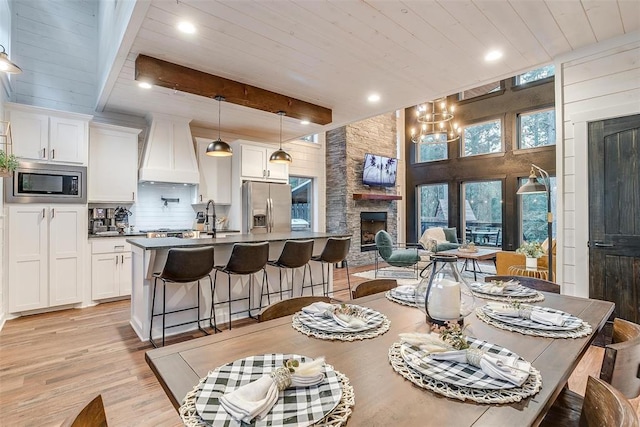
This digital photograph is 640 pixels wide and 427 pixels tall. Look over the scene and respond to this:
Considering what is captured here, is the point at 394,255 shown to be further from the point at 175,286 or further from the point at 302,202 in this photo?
the point at 175,286

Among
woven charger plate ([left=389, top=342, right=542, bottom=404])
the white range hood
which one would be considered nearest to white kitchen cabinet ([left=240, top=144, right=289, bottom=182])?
the white range hood

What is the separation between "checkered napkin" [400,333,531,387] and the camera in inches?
35.8

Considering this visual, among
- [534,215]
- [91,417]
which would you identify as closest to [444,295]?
[91,417]

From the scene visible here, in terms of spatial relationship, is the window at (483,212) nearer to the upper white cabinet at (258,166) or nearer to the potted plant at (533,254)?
the potted plant at (533,254)

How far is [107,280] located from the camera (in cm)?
436

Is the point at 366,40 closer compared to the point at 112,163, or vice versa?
the point at 366,40

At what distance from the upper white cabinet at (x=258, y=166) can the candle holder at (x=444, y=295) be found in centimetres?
468

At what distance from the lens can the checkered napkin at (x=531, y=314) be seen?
1.36m

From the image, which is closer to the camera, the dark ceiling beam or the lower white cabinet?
the dark ceiling beam

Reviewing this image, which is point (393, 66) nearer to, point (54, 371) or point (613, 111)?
point (613, 111)

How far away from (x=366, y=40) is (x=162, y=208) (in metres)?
4.22

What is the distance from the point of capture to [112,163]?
4590mm

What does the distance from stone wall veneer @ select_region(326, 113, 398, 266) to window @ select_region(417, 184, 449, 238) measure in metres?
1.61

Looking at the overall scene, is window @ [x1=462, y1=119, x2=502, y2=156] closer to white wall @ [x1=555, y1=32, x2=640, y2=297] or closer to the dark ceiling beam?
white wall @ [x1=555, y1=32, x2=640, y2=297]
